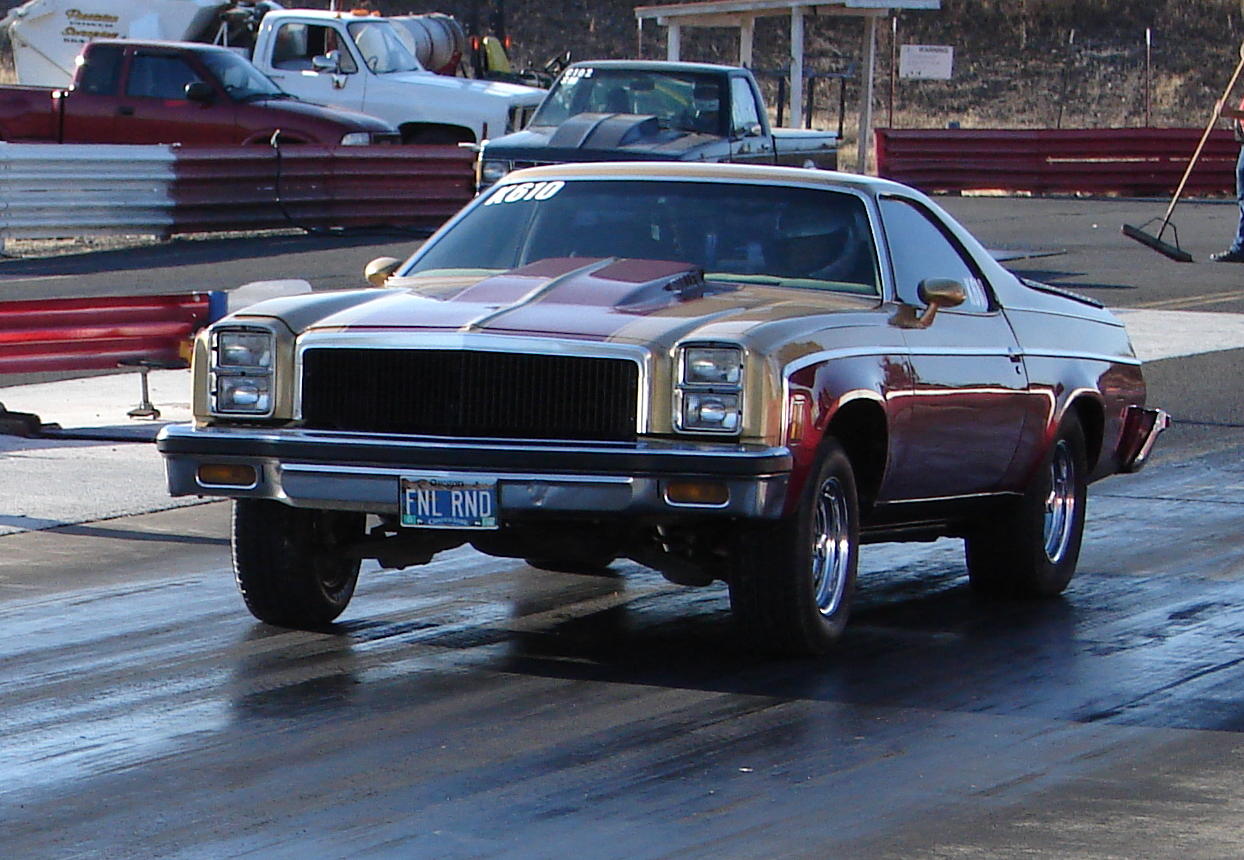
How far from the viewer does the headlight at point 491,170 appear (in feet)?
68.2

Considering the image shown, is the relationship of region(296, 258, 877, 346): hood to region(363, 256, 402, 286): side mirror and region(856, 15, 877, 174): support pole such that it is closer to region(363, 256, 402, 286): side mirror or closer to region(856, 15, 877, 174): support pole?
region(363, 256, 402, 286): side mirror

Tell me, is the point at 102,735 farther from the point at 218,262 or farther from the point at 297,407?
the point at 218,262

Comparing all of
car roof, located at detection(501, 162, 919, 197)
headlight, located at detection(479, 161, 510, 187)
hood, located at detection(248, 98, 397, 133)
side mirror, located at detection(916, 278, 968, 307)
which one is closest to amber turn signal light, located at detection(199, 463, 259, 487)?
car roof, located at detection(501, 162, 919, 197)

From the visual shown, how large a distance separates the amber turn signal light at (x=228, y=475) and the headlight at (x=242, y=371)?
18 centimetres

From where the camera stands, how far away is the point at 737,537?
6953 mm

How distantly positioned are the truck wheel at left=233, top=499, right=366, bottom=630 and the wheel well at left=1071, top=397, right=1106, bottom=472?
3.01 metres

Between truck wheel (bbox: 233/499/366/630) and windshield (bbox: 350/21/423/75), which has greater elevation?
windshield (bbox: 350/21/423/75)

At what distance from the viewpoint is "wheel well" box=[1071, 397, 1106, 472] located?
29.5 feet

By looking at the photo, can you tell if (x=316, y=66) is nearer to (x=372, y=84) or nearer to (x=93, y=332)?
(x=372, y=84)

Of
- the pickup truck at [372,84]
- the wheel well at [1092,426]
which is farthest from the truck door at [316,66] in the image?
the wheel well at [1092,426]

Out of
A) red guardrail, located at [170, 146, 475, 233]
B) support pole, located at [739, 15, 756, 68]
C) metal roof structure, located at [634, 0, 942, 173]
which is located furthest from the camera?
support pole, located at [739, 15, 756, 68]

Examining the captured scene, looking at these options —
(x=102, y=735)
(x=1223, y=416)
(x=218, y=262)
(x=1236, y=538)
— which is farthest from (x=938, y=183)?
(x=102, y=735)

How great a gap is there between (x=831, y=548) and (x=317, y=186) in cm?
1928

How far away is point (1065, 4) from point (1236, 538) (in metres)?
60.8
